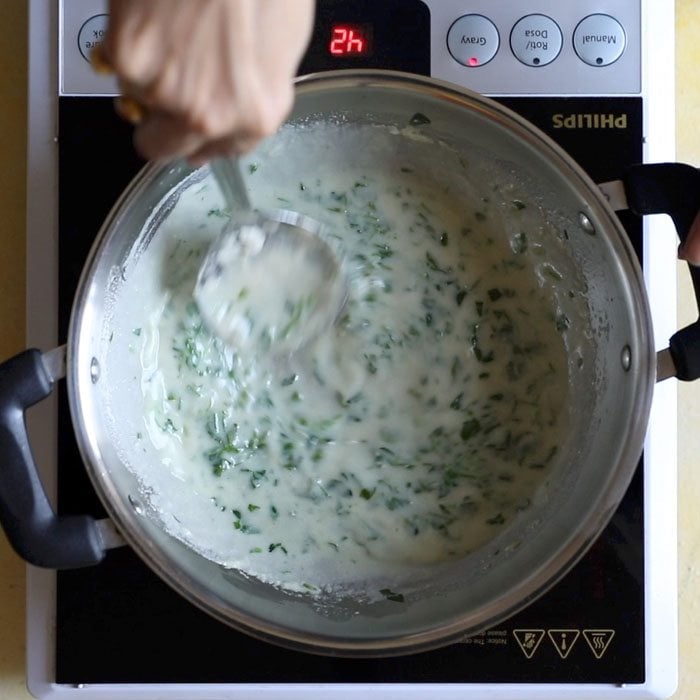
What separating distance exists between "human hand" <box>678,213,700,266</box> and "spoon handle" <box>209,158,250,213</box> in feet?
1.09

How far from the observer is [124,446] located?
78cm

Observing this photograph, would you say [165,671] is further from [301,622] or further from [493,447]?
[493,447]

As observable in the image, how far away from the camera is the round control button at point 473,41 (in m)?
0.79

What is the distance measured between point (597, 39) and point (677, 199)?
0.68 ft

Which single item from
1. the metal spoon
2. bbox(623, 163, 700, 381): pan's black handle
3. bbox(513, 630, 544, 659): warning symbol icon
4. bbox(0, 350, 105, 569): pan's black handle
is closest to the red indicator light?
the metal spoon

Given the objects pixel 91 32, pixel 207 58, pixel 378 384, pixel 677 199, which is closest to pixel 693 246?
pixel 677 199

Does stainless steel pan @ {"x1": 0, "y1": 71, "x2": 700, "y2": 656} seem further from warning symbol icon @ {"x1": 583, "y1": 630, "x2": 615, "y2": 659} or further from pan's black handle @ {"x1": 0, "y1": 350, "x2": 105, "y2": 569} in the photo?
warning symbol icon @ {"x1": 583, "y1": 630, "x2": 615, "y2": 659}

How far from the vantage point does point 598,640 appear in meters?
0.80

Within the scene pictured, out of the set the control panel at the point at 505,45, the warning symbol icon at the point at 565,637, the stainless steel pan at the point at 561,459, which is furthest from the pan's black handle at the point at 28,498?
the warning symbol icon at the point at 565,637

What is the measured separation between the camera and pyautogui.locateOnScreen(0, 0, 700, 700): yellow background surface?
86 cm

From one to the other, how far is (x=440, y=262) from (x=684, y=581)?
39cm

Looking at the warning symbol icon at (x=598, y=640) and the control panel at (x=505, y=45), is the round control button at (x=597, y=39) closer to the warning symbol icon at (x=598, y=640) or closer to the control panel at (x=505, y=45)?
the control panel at (x=505, y=45)

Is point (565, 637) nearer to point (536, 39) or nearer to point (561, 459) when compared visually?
point (561, 459)

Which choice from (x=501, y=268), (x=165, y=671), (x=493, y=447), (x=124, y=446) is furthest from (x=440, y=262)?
(x=165, y=671)
